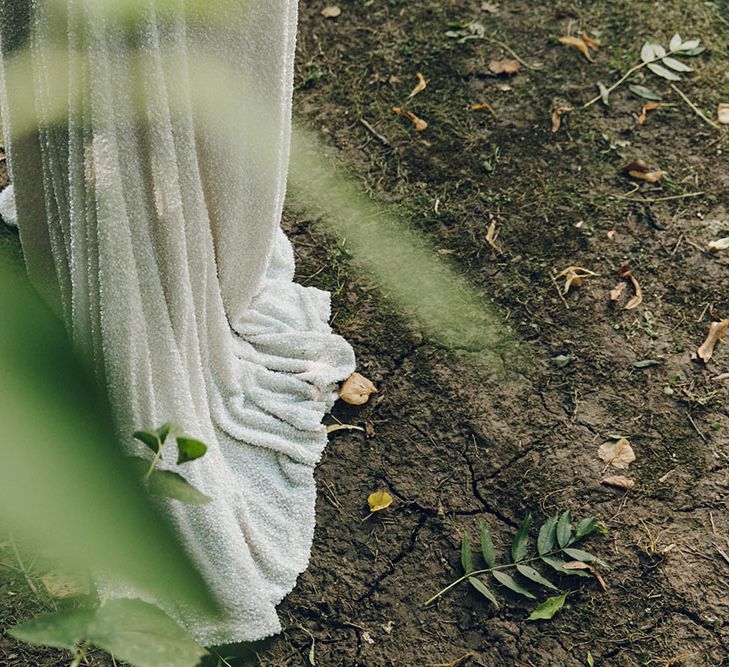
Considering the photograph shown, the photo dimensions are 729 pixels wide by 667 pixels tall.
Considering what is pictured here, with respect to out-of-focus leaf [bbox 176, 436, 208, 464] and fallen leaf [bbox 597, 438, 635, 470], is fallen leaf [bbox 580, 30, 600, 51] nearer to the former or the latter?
fallen leaf [bbox 597, 438, 635, 470]

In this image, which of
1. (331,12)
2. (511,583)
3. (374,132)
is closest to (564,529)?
(511,583)

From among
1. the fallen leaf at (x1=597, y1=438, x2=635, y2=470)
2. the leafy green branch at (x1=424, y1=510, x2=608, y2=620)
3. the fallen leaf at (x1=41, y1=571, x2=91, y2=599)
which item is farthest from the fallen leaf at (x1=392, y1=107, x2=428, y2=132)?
the fallen leaf at (x1=41, y1=571, x2=91, y2=599)

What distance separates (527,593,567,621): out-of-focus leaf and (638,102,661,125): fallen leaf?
1749mm

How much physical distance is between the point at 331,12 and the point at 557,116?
3.12 feet

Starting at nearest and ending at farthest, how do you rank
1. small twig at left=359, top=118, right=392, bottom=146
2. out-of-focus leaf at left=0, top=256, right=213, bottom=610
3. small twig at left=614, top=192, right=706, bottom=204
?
out-of-focus leaf at left=0, top=256, right=213, bottom=610 < small twig at left=614, top=192, right=706, bottom=204 < small twig at left=359, top=118, right=392, bottom=146

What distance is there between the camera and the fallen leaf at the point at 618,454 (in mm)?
2238

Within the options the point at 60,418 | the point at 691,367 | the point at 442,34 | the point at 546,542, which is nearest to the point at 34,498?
the point at 60,418

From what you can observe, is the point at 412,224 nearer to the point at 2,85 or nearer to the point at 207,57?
the point at 207,57

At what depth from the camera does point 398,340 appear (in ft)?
7.97

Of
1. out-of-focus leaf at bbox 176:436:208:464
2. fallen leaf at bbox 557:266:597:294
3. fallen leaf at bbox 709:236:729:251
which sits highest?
out-of-focus leaf at bbox 176:436:208:464

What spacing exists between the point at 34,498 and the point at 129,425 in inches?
60.1

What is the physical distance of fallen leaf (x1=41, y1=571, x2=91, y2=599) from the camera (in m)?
1.87

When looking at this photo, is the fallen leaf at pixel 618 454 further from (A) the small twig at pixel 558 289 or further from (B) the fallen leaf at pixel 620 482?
(A) the small twig at pixel 558 289

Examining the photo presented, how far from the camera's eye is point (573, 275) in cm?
261
